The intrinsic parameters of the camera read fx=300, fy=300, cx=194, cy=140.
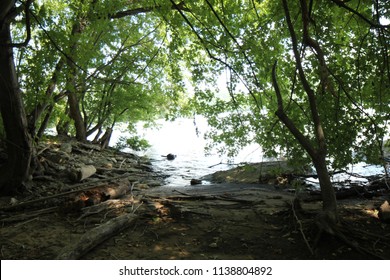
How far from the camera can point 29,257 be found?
4.24 metres

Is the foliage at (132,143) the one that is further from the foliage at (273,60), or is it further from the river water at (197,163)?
the foliage at (273,60)

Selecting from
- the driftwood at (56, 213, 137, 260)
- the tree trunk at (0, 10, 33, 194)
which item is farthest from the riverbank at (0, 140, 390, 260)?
the tree trunk at (0, 10, 33, 194)

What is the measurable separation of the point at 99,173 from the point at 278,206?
24.2 feet

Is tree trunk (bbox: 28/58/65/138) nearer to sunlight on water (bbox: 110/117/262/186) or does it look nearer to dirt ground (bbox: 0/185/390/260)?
dirt ground (bbox: 0/185/390/260)

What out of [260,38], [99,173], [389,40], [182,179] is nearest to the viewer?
[389,40]

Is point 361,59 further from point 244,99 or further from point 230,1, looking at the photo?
point 244,99

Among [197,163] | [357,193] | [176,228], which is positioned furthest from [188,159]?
[176,228]

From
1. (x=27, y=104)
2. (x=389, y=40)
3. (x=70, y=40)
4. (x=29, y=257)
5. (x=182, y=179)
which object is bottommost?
(x=29, y=257)

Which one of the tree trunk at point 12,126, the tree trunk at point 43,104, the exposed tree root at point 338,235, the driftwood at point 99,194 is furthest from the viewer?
the tree trunk at point 43,104

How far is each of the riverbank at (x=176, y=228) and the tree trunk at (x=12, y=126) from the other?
0.51 metres

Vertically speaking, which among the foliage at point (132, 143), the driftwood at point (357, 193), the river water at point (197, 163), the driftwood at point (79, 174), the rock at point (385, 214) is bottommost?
the rock at point (385, 214)

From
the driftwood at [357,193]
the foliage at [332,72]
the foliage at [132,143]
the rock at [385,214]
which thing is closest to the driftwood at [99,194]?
the foliage at [332,72]

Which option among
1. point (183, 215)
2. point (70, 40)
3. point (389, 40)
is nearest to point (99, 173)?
point (70, 40)

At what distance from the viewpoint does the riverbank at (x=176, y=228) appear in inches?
170
